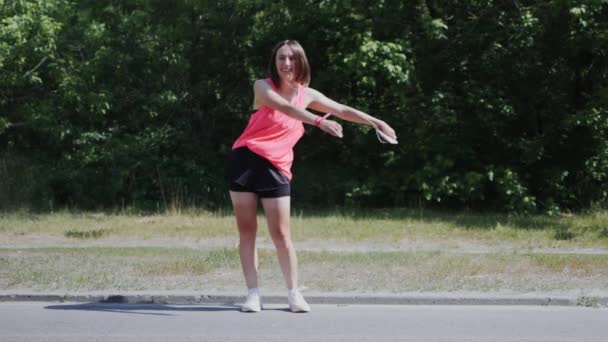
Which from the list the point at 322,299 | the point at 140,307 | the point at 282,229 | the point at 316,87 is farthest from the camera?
the point at 316,87

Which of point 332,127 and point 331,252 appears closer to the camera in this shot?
point 332,127

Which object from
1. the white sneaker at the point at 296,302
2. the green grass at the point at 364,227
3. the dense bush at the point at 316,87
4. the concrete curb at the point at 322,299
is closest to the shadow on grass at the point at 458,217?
the green grass at the point at 364,227

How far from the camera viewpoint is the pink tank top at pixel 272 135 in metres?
7.04

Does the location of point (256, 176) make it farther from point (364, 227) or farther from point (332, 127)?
point (364, 227)

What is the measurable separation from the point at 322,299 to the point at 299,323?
3.19ft

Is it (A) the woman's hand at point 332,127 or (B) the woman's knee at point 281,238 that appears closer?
(A) the woman's hand at point 332,127

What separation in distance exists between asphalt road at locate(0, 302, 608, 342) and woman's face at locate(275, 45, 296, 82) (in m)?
1.92

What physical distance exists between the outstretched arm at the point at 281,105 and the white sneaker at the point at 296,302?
139cm

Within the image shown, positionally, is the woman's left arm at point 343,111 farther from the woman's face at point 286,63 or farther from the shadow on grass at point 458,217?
the shadow on grass at point 458,217

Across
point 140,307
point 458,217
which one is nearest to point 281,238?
point 140,307

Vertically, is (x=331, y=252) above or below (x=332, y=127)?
below

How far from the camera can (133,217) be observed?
50.1 feet

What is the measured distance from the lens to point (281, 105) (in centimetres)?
689

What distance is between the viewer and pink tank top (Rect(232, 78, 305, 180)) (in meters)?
7.04
